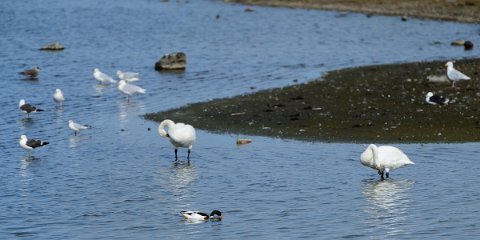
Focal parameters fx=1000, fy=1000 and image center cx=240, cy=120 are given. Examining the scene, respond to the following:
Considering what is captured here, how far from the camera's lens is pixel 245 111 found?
25.0 m

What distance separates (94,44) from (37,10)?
2189 centimetres

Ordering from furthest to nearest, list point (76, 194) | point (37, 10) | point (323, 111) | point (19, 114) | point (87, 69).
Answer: point (37, 10), point (87, 69), point (19, 114), point (323, 111), point (76, 194)

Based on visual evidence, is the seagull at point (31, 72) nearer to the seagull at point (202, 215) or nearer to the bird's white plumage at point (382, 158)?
the bird's white plumage at point (382, 158)

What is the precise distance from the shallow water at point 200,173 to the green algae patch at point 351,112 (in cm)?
82

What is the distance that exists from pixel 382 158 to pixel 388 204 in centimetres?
160

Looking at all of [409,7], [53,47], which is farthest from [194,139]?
[409,7]

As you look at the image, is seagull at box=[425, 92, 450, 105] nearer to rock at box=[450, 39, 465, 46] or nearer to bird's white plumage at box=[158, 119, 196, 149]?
bird's white plumage at box=[158, 119, 196, 149]

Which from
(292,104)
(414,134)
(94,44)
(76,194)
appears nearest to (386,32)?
(94,44)

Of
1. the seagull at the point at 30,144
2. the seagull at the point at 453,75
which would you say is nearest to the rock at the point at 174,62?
the seagull at the point at 453,75

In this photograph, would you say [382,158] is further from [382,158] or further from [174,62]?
[174,62]

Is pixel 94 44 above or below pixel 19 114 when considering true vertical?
above

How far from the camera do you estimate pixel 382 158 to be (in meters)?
Result: 17.9

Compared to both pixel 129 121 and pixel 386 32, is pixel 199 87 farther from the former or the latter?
pixel 386 32

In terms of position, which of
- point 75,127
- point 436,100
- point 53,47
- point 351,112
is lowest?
point 75,127
